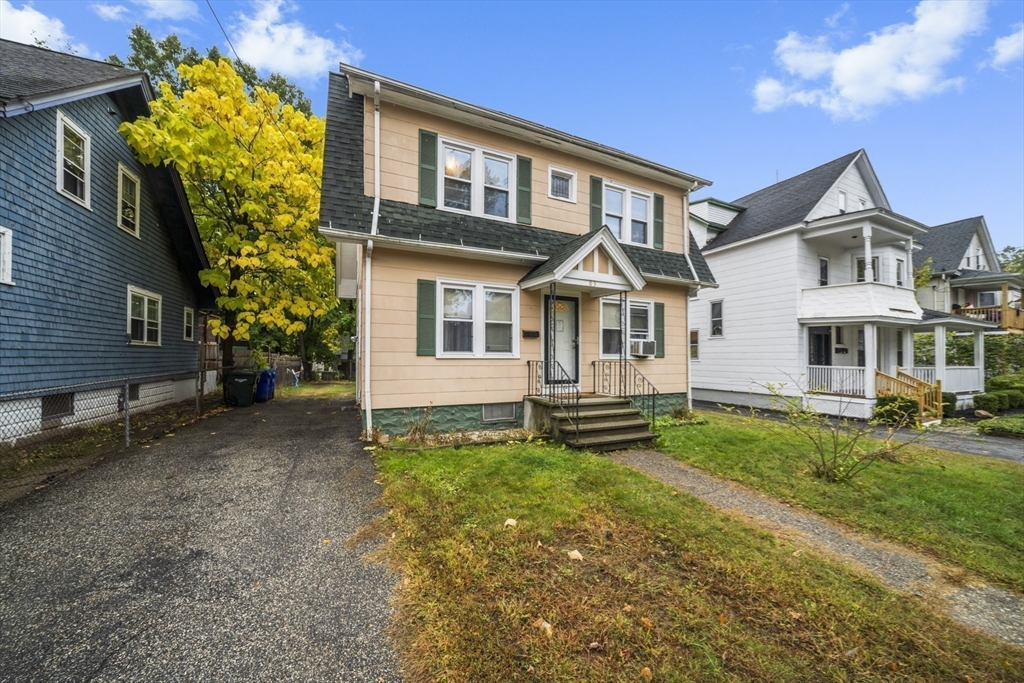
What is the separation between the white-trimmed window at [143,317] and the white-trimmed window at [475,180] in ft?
27.8

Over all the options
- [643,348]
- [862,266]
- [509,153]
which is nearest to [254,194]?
[509,153]

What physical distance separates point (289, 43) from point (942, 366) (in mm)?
22396

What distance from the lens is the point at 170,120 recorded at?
8.39 metres

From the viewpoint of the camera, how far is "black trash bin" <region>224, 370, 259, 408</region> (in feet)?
37.5

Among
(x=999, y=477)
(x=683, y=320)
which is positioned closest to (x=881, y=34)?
(x=683, y=320)

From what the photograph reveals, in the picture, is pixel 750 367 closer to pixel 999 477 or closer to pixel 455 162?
pixel 999 477

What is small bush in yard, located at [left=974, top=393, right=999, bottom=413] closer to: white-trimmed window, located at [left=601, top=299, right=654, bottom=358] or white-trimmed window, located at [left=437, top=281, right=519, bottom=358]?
white-trimmed window, located at [left=601, top=299, right=654, bottom=358]

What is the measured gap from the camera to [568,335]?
8.89m

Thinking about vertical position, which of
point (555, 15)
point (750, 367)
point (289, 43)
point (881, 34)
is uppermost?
point (555, 15)

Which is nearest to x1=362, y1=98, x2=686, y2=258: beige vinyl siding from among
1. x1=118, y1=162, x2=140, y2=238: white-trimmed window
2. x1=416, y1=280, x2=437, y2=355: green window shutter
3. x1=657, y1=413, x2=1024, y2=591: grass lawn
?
x1=416, y1=280, x2=437, y2=355: green window shutter

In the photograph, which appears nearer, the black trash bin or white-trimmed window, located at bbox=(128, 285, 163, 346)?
white-trimmed window, located at bbox=(128, 285, 163, 346)

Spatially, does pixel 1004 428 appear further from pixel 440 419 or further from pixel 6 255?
pixel 6 255

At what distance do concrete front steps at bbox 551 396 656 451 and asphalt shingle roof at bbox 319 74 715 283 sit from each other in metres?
3.22

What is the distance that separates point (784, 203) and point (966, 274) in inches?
519
